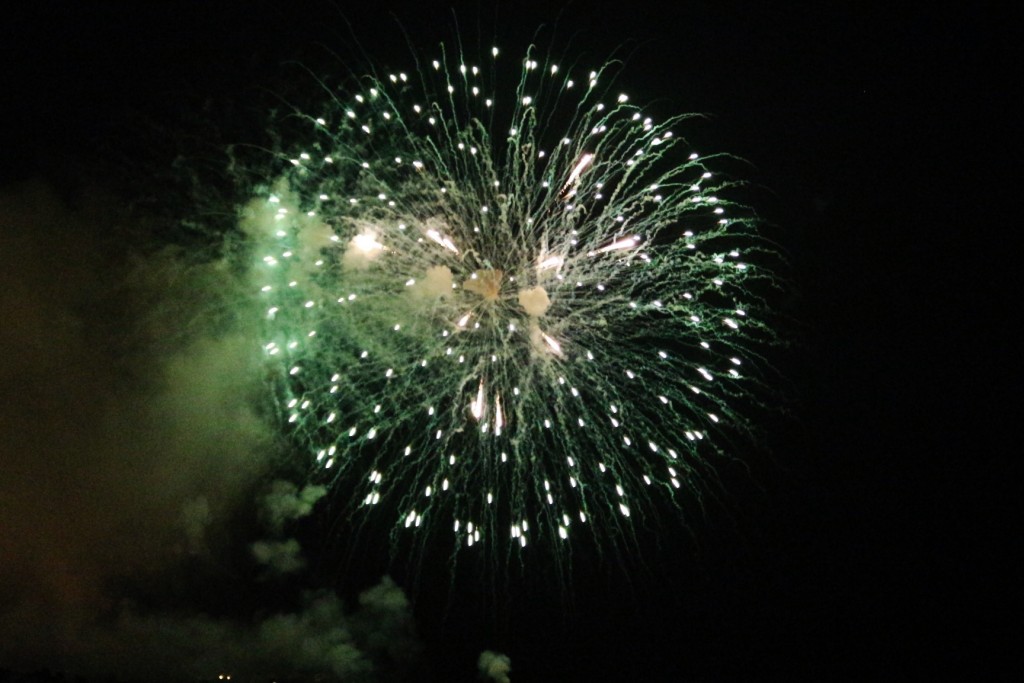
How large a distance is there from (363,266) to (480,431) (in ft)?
8.84

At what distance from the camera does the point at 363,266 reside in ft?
27.4

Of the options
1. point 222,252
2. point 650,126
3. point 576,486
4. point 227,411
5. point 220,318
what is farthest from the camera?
point 227,411

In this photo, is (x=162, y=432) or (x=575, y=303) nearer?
(x=575, y=303)

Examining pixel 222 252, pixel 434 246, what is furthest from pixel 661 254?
pixel 222 252

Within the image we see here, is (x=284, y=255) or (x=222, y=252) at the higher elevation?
(x=222, y=252)

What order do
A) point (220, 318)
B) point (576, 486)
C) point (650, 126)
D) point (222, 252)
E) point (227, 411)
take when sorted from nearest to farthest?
point (650, 126)
point (576, 486)
point (222, 252)
point (220, 318)
point (227, 411)

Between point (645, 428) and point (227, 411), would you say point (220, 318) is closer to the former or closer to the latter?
point (227, 411)

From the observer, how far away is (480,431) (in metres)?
8.04

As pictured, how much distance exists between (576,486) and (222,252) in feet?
20.6

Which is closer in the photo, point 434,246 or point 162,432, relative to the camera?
point 434,246

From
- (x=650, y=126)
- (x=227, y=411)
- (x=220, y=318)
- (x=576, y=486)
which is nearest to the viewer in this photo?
(x=650, y=126)

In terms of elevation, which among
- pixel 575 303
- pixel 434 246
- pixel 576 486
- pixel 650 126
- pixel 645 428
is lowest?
pixel 576 486

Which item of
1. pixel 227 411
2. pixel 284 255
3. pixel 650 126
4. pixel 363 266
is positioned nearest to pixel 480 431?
pixel 363 266

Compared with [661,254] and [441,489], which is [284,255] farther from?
[661,254]
